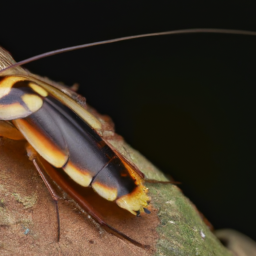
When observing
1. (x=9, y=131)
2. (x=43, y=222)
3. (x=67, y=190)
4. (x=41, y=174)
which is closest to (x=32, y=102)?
(x=9, y=131)

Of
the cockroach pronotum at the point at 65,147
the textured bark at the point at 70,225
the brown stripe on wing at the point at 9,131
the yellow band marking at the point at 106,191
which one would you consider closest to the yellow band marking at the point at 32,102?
the cockroach pronotum at the point at 65,147

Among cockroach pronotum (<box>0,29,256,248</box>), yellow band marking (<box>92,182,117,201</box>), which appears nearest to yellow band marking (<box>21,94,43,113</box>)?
cockroach pronotum (<box>0,29,256,248</box>)

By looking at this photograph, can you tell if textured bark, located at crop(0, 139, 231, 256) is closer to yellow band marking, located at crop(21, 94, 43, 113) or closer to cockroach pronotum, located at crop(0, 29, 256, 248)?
cockroach pronotum, located at crop(0, 29, 256, 248)

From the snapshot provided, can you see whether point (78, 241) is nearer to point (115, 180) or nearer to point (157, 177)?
point (115, 180)

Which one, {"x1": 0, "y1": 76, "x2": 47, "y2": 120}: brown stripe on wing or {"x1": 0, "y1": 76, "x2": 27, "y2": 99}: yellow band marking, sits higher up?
{"x1": 0, "y1": 76, "x2": 27, "y2": 99}: yellow band marking

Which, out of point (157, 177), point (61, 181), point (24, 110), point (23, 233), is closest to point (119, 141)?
point (157, 177)

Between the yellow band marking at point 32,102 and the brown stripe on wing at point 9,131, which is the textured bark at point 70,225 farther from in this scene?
the yellow band marking at point 32,102
